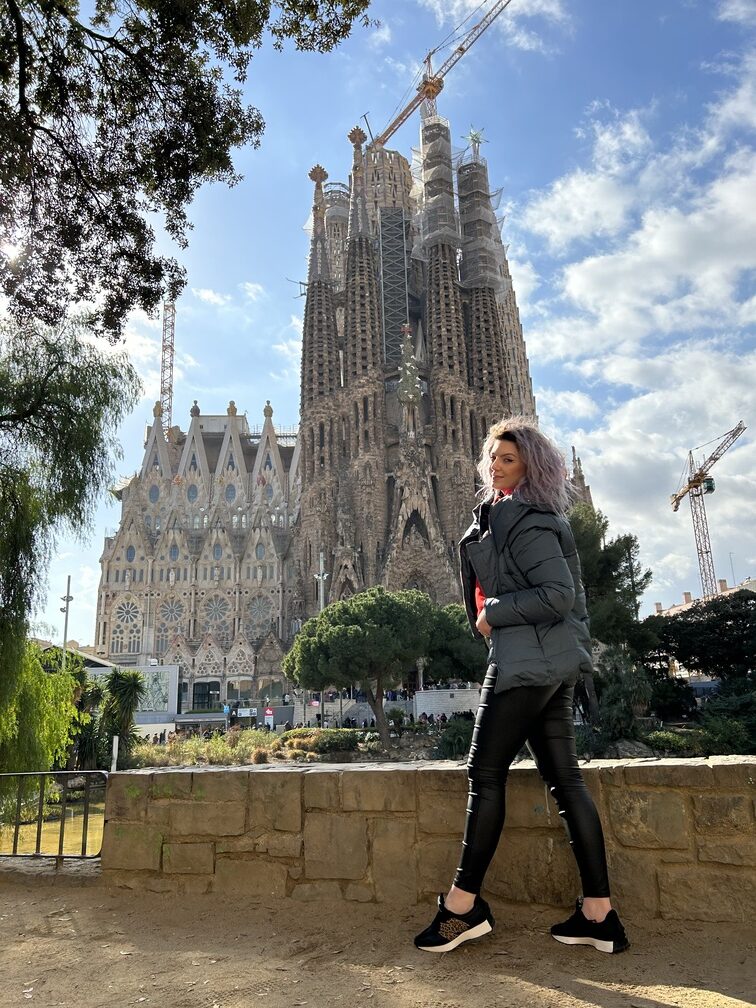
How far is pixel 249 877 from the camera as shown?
3643mm

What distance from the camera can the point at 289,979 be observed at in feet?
8.66

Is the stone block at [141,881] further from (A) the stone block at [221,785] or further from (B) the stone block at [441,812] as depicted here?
(B) the stone block at [441,812]

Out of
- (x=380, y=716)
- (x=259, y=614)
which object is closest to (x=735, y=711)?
(x=380, y=716)

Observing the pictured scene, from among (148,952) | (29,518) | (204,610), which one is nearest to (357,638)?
(29,518)

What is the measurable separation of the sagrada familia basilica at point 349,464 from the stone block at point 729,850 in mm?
39777

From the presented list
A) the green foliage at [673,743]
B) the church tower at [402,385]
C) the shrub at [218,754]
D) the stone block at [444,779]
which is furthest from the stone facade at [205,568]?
the stone block at [444,779]

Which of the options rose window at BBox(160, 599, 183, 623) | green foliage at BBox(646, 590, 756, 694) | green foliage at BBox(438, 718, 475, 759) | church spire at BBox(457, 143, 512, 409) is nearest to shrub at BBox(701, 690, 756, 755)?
green foliage at BBox(646, 590, 756, 694)

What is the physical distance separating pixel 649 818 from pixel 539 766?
1.85ft

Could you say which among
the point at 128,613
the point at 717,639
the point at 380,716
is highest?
the point at 128,613

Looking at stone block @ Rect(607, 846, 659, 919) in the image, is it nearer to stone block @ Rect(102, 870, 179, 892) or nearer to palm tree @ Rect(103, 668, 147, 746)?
stone block @ Rect(102, 870, 179, 892)

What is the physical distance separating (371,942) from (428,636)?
27369mm

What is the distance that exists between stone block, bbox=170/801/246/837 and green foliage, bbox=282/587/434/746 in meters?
24.6

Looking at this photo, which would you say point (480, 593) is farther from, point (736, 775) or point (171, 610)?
point (171, 610)

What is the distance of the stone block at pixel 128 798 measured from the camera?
3918mm
